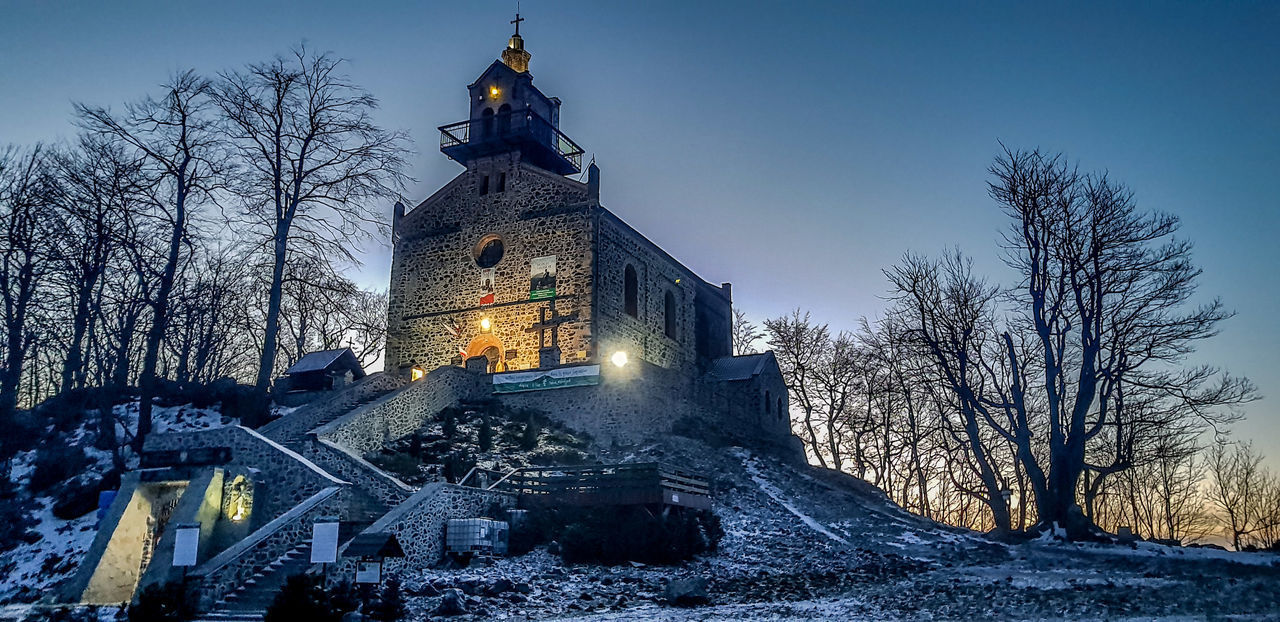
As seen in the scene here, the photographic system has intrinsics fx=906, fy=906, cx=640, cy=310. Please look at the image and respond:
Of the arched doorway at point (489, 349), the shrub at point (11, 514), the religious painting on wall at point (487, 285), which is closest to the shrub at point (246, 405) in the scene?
the shrub at point (11, 514)

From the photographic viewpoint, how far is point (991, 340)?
85.5 ft

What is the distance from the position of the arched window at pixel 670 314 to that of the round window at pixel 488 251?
8503mm

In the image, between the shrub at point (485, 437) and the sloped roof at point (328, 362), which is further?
the sloped roof at point (328, 362)

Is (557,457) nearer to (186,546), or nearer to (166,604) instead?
(186,546)

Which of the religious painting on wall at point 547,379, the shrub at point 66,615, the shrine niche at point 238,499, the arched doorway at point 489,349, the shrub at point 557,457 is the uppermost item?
the arched doorway at point 489,349

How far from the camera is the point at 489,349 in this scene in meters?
34.6

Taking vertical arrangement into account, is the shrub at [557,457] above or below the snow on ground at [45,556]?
above

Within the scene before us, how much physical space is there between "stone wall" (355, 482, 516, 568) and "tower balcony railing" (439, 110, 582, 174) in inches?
770

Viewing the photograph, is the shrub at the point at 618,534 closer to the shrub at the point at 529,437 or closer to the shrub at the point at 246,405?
the shrub at the point at 529,437

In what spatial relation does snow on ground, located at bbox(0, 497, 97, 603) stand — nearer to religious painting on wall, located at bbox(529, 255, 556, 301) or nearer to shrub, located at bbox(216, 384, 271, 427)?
shrub, located at bbox(216, 384, 271, 427)

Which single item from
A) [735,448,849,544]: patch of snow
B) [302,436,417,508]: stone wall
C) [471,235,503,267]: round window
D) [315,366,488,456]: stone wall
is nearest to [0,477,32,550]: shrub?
[302,436,417,508]: stone wall

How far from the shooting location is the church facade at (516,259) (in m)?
33.8

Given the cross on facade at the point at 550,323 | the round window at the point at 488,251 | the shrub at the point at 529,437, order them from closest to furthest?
1. the shrub at the point at 529,437
2. the cross on facade at the point at 550,323
3. the round window at the point at 488,251

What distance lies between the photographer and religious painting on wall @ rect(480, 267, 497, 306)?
3494 centimetres
